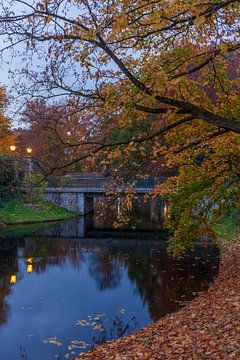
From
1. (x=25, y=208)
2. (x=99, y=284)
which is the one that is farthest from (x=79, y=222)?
(x=99, y=284)

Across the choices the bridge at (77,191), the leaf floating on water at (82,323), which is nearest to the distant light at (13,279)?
the leaf floating on water at (82,323)

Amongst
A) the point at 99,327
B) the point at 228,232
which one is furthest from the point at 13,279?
the point at 228,232

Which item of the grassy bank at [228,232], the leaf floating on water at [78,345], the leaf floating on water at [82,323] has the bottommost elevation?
the leaf floating on water at [78,345]

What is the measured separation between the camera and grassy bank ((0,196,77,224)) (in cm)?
3531

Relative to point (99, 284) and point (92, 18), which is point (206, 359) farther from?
point (99, 284)

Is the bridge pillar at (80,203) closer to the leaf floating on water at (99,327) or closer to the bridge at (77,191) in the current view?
the bridge at (77,191)

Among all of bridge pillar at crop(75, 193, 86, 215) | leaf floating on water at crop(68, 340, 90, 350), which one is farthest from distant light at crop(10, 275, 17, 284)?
bridge pillar at crop(75, 193, 86, 215)

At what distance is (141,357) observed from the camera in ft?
26.0

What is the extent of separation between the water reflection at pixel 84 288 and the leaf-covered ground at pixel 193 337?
1415 mm

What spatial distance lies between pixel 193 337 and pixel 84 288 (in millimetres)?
8841

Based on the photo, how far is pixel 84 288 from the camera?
16.6 m

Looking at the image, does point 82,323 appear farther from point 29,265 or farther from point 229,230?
point 229,230

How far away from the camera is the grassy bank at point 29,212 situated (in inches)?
1390

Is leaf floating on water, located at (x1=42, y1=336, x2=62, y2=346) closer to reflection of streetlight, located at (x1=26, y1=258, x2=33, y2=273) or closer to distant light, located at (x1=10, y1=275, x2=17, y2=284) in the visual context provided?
distant light, located at (x1=10, y1=275, x2=17, y2=284)
